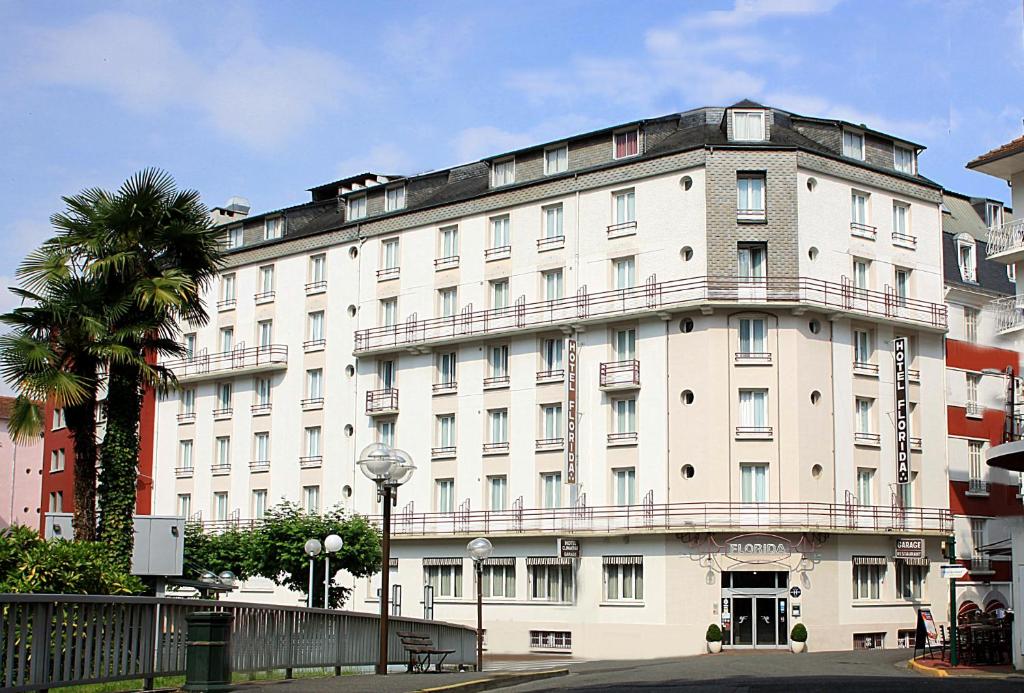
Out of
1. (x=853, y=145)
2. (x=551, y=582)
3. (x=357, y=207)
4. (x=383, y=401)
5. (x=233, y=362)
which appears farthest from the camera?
(x=233, y=362)

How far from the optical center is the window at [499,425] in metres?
54.3

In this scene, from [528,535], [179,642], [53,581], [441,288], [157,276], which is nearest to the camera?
[179,642]

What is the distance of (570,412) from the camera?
51.3 meters

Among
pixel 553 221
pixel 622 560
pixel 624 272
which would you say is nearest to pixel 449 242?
pixel 553 221

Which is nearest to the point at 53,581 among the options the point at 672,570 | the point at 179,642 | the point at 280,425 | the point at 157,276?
the point at 179,642

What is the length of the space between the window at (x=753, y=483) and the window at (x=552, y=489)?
23.9 ft

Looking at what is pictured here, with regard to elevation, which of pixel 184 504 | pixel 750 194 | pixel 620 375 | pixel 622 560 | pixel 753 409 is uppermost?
pixel 750 194

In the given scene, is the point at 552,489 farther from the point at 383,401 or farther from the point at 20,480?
the point at 20,480

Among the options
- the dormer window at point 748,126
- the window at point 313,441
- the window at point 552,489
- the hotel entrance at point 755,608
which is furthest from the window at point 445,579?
the dormer window at point 748,126

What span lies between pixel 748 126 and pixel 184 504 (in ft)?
110

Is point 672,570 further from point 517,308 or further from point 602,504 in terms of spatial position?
point 517,308

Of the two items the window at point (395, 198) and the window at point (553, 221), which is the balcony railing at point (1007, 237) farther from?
the window at point (395, 198)

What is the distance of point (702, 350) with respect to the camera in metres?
49.3

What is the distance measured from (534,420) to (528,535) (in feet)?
14.6
